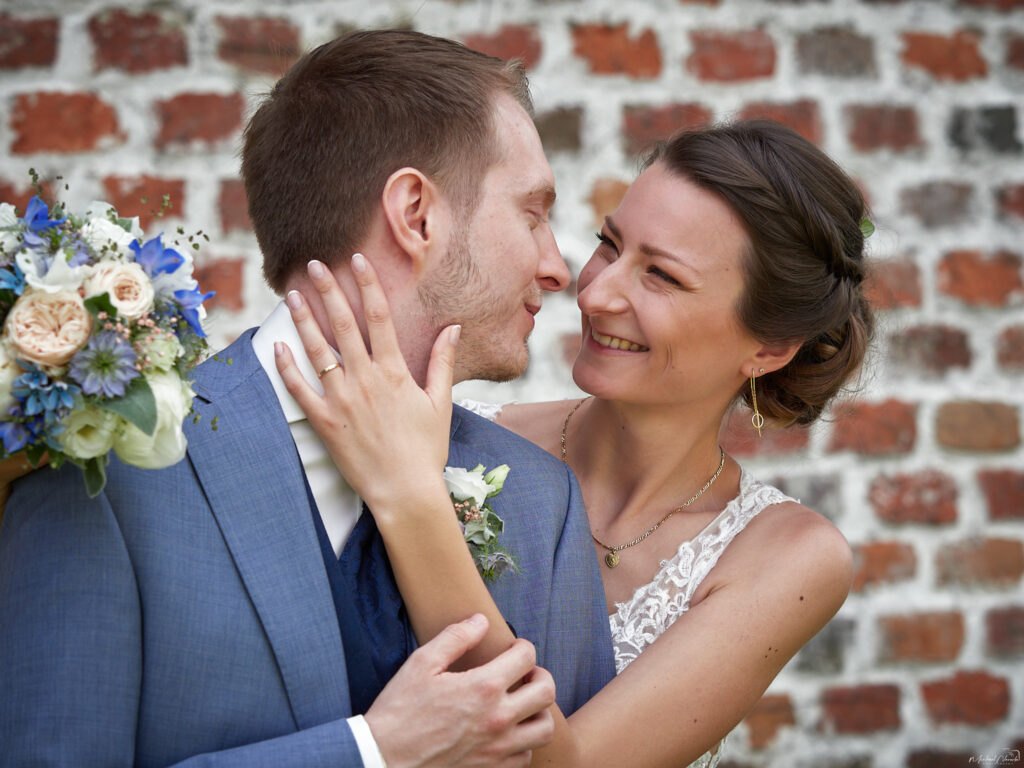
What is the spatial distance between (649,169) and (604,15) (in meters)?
0.62

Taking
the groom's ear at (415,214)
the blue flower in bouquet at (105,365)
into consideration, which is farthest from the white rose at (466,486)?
the blue flower in bouquet at (105,365)

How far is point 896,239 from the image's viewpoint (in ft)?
10.3

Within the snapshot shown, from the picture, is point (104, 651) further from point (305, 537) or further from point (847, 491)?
point (847, 491)

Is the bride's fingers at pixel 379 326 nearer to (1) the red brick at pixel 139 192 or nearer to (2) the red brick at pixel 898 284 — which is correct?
(1) the red brick at pixel 139 192

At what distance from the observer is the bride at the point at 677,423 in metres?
1.88

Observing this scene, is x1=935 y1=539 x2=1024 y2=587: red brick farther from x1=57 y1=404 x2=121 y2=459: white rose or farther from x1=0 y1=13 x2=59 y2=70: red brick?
x1=0 y1=13 x2=59 y2=70: red brick


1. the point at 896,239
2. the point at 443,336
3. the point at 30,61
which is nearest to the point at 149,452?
the point at 443,336

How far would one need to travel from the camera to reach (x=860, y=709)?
311 cm

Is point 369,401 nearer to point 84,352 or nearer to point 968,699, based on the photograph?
point 84,352

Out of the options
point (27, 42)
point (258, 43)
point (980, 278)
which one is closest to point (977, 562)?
point (980, 278)

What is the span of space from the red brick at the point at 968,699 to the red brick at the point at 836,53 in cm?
180

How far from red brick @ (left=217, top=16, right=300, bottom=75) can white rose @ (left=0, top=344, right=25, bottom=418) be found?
167cm

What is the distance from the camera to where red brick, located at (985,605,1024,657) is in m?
3.13

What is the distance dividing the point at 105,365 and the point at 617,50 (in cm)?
206
